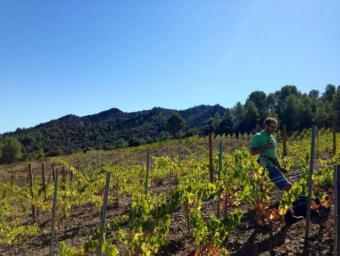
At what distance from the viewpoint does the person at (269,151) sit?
621cm

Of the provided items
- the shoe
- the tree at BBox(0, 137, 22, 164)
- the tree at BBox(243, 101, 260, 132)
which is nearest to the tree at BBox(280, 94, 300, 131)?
the tree at BBox(243, 101, 260, 132)

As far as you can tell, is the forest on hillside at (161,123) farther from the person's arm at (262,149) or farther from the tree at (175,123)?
Answer: the person's arm at (262,149)

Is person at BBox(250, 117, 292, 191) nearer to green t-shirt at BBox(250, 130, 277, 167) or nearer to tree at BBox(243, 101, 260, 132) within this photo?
green t-shirt at BBox(250, 130, 277, 167)

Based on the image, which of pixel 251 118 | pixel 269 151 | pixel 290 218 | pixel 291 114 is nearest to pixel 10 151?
pixel 251 118

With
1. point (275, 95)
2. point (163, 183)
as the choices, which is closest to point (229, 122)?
point (275, 95)

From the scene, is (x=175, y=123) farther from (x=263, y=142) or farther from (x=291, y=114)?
(x=263, y=142)

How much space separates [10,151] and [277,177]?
57243 millimetres

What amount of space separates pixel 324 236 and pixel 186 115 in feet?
384

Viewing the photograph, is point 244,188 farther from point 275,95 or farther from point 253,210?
point 275,95

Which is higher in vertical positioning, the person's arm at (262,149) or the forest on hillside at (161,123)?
the forest on hillside at (161,123)

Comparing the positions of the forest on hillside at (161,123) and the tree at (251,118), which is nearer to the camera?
the forest on hillside at (161,123)

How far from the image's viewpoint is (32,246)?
8.97 meters

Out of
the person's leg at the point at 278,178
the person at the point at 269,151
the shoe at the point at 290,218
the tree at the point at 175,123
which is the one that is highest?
the tree at the point at 175,123

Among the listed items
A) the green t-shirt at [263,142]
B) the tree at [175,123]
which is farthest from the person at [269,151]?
the tree at [175,123]
